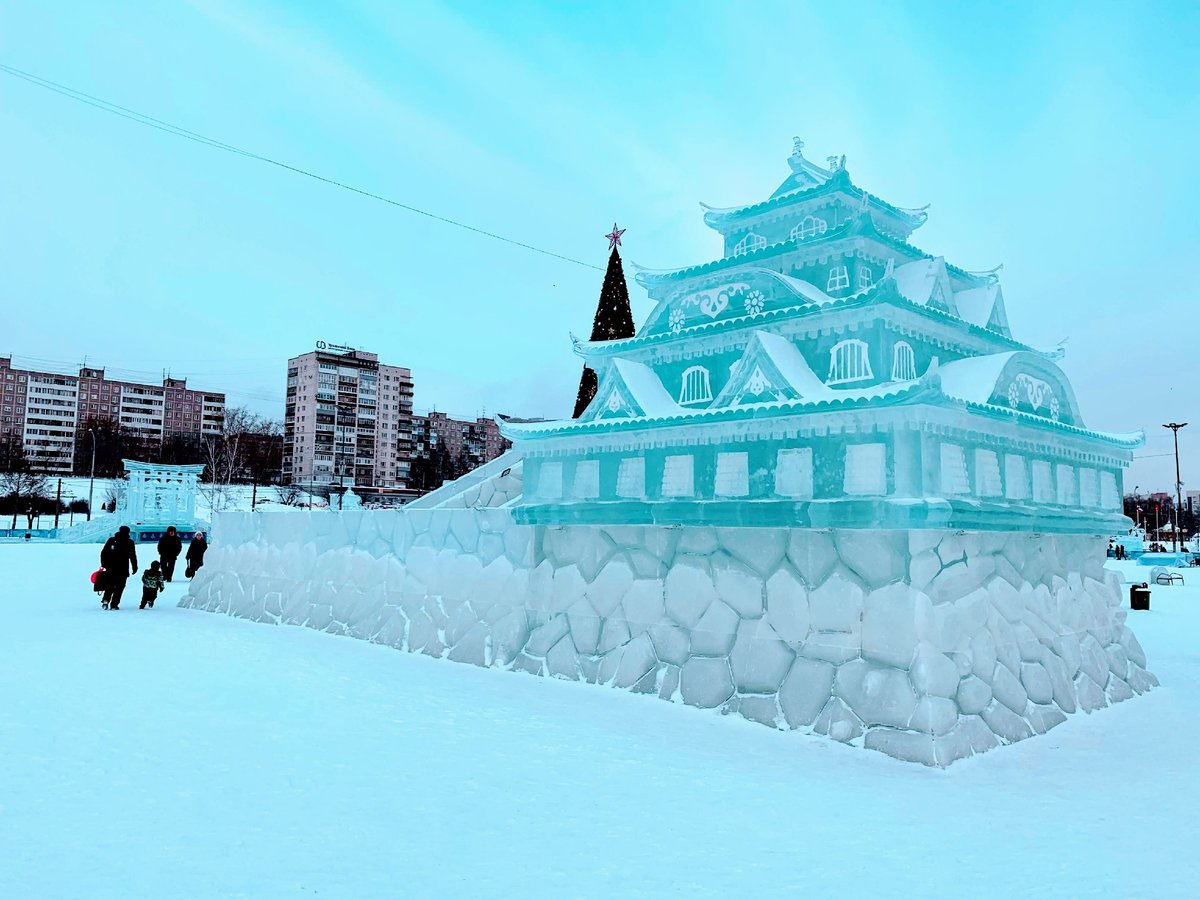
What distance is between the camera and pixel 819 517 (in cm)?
701

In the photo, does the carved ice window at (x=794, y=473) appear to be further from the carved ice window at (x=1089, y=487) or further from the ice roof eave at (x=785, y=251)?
the carved ice window at (x=1089, y=487)

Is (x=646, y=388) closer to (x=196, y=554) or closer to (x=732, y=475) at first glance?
(x=732, y=475)

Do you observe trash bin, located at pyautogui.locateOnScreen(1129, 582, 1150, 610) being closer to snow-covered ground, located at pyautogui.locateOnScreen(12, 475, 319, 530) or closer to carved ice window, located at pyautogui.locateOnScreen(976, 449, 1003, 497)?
carved ice window, located at pyautogui.locateOnScreen(976, 449, 1003, 497)

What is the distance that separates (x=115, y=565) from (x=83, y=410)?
252 feet

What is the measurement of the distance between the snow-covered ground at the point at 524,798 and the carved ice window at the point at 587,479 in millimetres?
2105

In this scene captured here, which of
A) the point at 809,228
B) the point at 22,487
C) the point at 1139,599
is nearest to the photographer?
the point at 809,228

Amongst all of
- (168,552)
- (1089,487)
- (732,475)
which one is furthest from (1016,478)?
(168,552)

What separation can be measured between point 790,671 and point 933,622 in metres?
1.30

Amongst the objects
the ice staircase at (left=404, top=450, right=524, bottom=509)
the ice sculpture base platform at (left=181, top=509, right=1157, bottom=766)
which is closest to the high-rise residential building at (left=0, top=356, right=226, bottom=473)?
the ice staircase at (left=404, top=450, right=524, bottom=509)

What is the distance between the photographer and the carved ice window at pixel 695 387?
8914 mm

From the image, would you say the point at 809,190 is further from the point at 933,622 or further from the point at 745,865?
the point at 745,865

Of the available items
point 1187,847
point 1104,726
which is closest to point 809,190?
point 1104,726

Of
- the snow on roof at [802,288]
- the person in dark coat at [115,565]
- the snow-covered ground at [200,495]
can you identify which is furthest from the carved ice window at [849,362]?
the snow-covered ground at [200,495]

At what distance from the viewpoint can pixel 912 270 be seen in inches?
348
